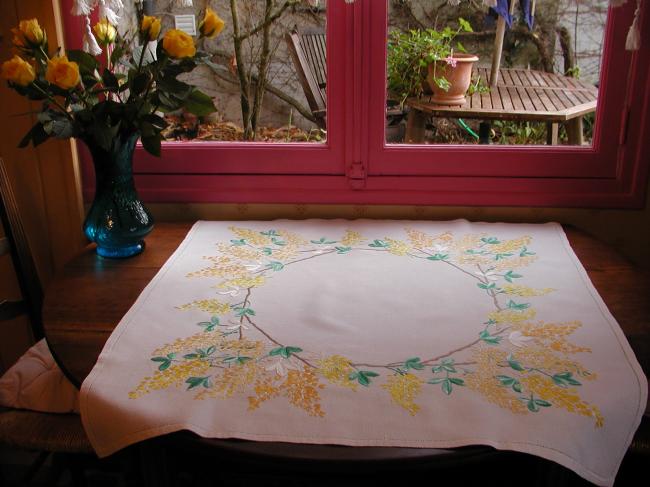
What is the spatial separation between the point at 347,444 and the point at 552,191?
47.5 inches

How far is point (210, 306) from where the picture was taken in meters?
1.40

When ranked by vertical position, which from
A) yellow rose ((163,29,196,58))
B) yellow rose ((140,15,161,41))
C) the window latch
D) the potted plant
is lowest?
the window latch

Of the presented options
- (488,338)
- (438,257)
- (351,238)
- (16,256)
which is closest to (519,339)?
(488,338)

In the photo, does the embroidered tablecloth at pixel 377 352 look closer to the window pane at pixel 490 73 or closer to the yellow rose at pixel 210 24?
the window pane at pixel 490 73

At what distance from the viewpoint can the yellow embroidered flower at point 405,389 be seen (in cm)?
104

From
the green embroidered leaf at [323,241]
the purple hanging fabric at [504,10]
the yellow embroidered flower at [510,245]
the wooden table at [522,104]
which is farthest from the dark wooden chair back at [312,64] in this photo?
the yellow embroidered flower at [510,245]

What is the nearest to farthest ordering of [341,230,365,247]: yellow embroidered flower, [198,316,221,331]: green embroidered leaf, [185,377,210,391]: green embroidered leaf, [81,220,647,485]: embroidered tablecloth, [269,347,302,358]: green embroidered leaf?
[81,220,647,485]: embroidered tablecloth < [185,377,210,391]: green embroidered leaf < [269,347,302,358]: green embroidered leaf < [198,316,221,331]: green embroidered leaf < [341,230,365,247]: yellow embroidered flower

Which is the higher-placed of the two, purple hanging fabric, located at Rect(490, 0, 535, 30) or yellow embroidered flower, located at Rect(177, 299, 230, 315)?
purple hanging fabric, located at Rect(490, 0, 535, 30)

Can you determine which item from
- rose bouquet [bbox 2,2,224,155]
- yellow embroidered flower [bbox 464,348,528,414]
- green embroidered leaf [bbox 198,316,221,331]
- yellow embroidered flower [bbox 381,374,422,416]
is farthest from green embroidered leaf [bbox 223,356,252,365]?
rose bouquet [bbox 2,2,224,155]

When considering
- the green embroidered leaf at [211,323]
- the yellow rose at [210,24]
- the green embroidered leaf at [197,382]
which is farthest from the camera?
the yellow rose at [210,24]

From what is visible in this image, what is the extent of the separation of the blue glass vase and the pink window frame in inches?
13.7

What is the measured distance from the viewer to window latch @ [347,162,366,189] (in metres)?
1.94

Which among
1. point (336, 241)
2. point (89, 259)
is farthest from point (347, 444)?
point (89, 259)

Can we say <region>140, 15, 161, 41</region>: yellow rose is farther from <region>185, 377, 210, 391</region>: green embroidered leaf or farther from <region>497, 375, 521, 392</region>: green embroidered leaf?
<region>497, 375, 521, 392</region>: green embroidered leaf
